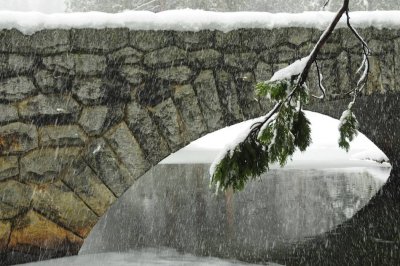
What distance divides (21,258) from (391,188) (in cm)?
668

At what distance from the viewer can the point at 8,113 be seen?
3.96 m

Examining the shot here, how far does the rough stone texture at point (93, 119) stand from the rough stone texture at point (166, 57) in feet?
1.65

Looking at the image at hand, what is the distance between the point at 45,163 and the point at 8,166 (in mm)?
257

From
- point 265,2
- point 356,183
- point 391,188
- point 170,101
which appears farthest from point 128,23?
point 265,2

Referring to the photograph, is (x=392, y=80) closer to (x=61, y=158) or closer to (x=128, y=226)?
(x=61, y=158)

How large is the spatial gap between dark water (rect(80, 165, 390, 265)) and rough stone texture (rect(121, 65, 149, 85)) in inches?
78.0

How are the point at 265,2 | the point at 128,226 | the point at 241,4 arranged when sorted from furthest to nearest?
the point at 265,2, the point at 241,4, the point at 128,226

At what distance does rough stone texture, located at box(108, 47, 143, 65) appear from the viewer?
418cm

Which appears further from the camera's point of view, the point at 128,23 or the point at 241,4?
the point at 241,4

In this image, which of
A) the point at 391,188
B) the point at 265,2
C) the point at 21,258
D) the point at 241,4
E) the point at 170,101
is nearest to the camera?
the point at 21,258

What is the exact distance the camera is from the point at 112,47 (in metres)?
4.16

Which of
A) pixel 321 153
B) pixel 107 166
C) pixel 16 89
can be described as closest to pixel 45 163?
pixel 107 166

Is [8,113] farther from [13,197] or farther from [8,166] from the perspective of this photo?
[13,197]

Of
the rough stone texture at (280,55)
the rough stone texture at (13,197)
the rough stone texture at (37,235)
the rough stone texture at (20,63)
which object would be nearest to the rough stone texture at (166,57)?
the rough stone texture at (280,55)
